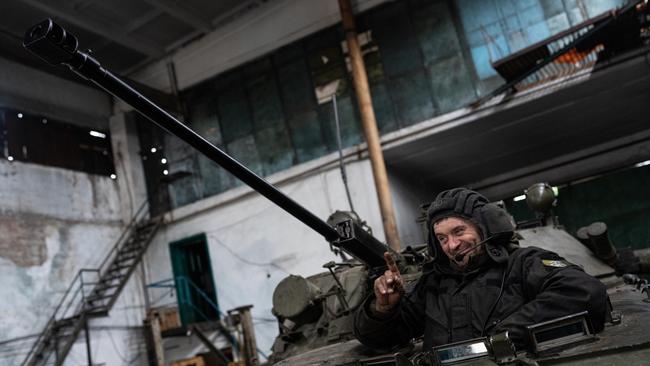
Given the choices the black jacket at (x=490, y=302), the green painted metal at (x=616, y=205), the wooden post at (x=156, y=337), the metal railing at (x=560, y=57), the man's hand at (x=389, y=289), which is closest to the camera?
the black jacket at (x=490, y=302)

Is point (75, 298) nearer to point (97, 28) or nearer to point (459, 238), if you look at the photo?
point (97, 28)

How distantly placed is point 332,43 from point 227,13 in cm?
318

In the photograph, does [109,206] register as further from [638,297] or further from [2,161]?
[638,297]

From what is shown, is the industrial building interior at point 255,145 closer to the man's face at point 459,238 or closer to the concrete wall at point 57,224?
the concrete wall at point 57,224

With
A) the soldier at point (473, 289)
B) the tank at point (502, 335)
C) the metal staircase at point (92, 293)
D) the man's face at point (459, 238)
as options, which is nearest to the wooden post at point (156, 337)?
the metal staircase at point (92, 293)

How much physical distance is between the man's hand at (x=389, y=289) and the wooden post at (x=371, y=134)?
857 cm

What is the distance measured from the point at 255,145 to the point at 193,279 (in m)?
4.10

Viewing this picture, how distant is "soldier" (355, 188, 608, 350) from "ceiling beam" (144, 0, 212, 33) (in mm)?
12244

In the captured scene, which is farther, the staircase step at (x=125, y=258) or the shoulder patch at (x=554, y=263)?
the staircase step at (x=125, y=258)

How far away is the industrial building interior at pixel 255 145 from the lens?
12.2 metres

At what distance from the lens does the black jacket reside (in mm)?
2887

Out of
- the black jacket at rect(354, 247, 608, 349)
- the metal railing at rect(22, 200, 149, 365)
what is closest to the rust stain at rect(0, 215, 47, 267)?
the metal railing at rect(22, 200, 149, 365)

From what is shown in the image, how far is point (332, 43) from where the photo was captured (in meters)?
13.9

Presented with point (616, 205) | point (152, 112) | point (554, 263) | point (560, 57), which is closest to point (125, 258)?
point (560, 57)
